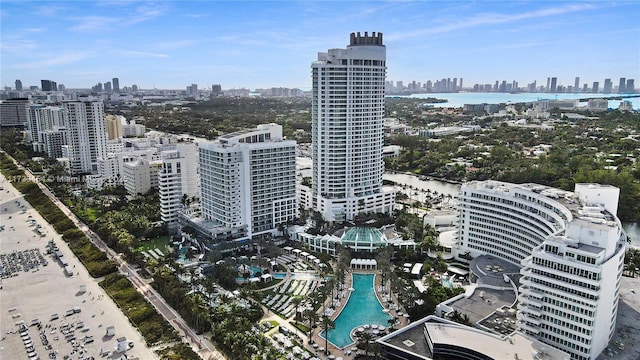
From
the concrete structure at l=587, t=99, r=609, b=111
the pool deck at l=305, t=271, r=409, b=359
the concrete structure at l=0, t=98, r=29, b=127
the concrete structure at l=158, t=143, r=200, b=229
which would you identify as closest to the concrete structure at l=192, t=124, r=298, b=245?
the concrete structure at l=158, t=143, r=200, b=229

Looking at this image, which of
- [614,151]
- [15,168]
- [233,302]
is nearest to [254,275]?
[233,302]

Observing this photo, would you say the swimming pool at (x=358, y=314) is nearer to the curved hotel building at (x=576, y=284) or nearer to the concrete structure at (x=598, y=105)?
the curved hotel building at (x=576, y=284)

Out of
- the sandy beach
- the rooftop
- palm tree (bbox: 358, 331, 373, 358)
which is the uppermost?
the rooftop

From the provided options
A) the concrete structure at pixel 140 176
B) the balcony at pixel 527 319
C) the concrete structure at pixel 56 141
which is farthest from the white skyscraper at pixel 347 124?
the concrete structure at pixel 56 141

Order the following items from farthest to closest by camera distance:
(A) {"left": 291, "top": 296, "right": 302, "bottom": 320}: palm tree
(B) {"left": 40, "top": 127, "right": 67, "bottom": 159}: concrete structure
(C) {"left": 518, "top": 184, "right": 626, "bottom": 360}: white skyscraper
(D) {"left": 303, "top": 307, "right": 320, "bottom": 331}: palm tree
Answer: (B) {"left": 40, "top": 127, "right": 67, "bottom": 159}: concrete structure → (A) {"left": 291, "top": 296, "right": 302, "bottom": 320}: palm tree → (D) {"left": 303, "top": 307, "right": 320, "bottom": 331}: palm tree → (C) {"left": 518, "top": 184, "right": 626, "bottom": 360}: white skyscraper

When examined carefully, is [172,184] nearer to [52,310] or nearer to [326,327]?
[52,310]

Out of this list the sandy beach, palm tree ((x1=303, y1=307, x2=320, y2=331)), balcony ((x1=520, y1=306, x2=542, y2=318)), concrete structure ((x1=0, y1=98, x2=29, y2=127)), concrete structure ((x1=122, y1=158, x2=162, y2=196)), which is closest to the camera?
balcony ((x1=520, y1=306, x2=542, y2=318))

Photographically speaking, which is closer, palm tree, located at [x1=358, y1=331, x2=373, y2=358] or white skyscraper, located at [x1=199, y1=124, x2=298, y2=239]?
palm tree, located at [x1=358, y1=331, x2=373, y2=358]

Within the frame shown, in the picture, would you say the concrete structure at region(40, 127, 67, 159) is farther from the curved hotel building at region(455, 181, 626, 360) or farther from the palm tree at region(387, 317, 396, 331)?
the curved hotel building at region(455, 181, 626, 360)
